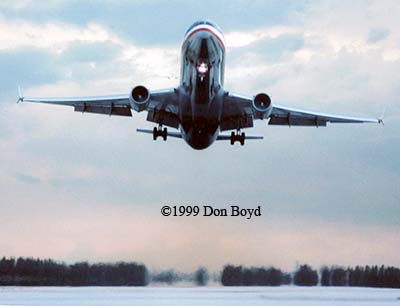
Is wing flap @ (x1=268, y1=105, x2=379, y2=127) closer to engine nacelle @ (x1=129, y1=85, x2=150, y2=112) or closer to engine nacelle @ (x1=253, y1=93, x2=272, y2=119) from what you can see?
engine nacelle @ (x1=253, y1=93, x2=272, y2=119)

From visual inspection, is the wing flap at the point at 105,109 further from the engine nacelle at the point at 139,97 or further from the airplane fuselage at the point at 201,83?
the engine nacelle at the point at 139,97

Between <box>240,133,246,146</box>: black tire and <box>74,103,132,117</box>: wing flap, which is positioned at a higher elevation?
<box>74,103,132,117</box>: wing flap

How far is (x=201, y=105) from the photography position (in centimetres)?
3944

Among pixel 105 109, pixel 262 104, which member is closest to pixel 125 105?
pixel 105 109

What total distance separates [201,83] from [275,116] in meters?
7.09

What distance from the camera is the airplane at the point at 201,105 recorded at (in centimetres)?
3825
